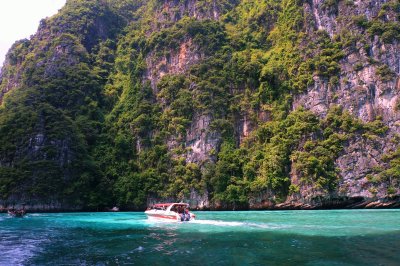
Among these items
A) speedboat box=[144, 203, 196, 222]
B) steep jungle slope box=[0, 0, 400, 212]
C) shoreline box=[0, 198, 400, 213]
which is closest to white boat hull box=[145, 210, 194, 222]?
speedboat box=[144, 203, 196, 222]

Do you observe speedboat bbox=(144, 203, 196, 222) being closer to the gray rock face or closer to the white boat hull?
the white boat hull

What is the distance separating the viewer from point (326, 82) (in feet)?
206

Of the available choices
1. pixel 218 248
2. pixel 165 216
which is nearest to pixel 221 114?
pixel 165 216

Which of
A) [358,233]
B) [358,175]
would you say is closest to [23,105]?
[358,175]

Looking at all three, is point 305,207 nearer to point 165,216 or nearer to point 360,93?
point 360,93

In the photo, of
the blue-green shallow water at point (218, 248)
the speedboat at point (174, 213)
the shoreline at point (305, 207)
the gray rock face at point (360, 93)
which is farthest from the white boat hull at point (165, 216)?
the gray rock face at point (360, 93)

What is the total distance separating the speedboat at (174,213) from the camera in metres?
34.1

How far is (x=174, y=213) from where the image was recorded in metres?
34.8

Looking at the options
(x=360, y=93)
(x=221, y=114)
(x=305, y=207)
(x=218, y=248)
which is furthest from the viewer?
(x=221, y=114)

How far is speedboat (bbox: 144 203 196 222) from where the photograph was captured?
34094 millimetres

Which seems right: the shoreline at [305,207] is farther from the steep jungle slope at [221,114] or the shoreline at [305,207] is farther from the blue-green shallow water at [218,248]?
the blue-green shallow water at [218,248]

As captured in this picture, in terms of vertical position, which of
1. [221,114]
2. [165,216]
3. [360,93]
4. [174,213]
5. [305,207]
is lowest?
[165,216]

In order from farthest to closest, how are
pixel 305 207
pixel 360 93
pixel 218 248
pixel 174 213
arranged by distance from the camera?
1. pixel 360 93
2. pixel 305 207
3. pixel 174 213
4. pixel 218 248

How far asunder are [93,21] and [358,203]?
74.4 metres
